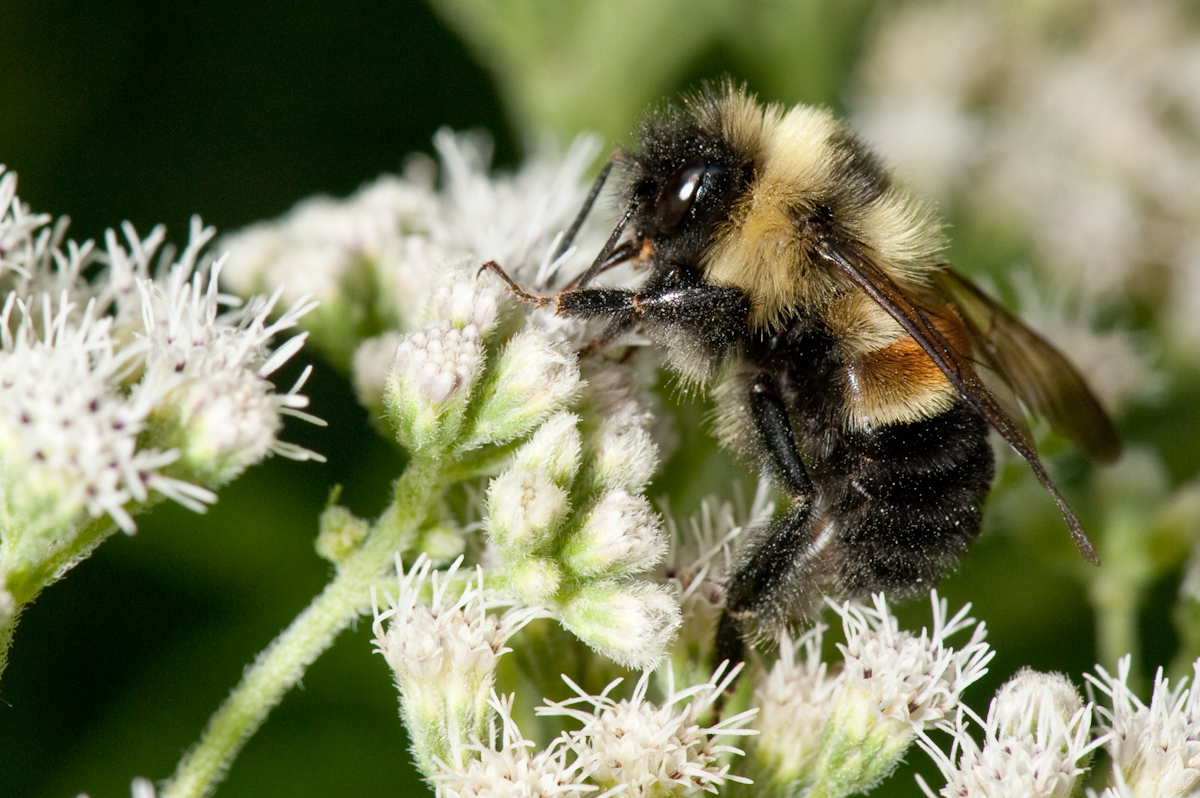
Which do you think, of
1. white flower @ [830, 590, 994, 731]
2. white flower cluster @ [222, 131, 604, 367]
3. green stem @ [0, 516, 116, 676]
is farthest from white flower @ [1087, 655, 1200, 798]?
green stem @ [0, 516, 116, 676]

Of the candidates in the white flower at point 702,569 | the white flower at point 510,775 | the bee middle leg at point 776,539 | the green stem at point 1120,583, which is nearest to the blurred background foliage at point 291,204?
the green stem at point 1120,583

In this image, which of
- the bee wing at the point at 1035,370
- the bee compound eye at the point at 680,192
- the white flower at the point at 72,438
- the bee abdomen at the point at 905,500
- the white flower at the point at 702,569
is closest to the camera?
the white flower at the point at 72,438

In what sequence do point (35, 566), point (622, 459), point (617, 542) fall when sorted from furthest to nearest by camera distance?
1. point (622, 459)
2. point (617, 542)
3. point (35, 566)

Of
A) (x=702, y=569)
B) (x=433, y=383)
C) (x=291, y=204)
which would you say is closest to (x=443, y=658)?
(x=433, y=383)

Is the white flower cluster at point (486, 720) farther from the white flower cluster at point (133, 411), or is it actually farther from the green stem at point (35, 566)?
the green stem at point (35, 566)

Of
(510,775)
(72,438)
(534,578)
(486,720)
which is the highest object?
(72,438)

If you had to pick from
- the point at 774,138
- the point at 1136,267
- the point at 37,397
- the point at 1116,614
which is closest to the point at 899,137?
the point at 1136,267

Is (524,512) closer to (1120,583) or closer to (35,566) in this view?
(35,566)
